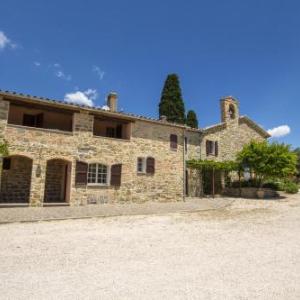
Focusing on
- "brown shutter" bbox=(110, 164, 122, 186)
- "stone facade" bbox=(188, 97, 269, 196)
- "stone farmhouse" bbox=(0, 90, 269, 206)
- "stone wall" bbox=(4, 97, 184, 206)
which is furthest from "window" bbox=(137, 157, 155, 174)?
"stone facade" bbox=(188, 97, 269, 196)

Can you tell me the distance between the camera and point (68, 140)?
14047mm

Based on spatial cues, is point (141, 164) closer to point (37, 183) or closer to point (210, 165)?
point (37, 183)

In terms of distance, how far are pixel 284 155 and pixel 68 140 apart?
558 inches

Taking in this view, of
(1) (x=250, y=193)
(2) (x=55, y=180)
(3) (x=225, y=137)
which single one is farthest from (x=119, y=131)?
(3) (x=225, y=137)

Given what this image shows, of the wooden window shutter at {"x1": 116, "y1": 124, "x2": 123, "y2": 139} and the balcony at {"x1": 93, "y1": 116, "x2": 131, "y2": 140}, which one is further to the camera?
the wooden window shutter at {"x1": 116, "y1": 124, "x2": 123, "y2": 139}

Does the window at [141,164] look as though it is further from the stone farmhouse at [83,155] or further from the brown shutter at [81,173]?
the brown shutter at [81,173]

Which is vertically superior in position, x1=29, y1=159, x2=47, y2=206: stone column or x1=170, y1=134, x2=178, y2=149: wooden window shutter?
x1=170, y1=134, x2=178, y2=149: wooden window shutter

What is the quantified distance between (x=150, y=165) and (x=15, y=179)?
7.62m

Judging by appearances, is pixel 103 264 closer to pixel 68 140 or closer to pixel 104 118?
pixel 68 140

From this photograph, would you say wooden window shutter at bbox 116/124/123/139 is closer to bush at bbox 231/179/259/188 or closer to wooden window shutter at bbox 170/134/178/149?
wooden window shutter at bbox 170/134/178/149

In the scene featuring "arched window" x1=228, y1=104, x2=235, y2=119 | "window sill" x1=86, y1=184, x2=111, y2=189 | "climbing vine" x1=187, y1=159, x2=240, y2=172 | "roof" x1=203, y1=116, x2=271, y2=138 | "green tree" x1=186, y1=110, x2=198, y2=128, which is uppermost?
"green tree" x1=186, y1=110, x2=198, y2=128

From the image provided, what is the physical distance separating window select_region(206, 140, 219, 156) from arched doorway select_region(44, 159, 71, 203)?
39.9 ft

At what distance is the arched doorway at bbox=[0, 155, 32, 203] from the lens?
13859mm

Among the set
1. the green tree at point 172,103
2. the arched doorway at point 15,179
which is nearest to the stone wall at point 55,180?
the arched doorway at point 15,179
